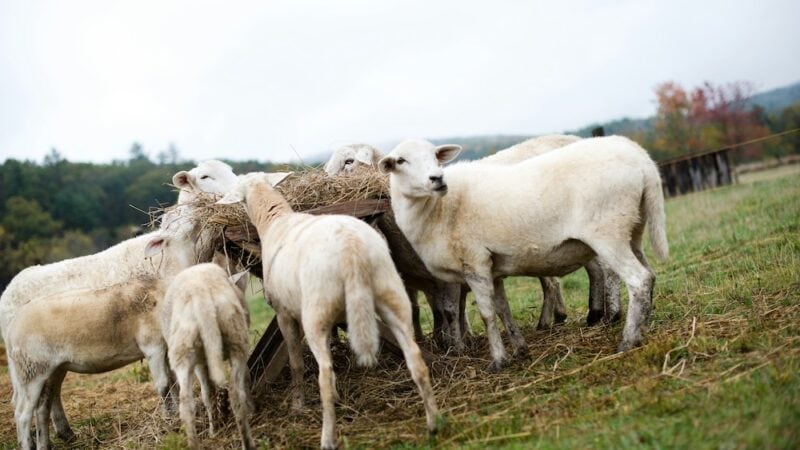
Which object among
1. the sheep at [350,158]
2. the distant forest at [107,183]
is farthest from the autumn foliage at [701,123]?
the sheep at [350,158]

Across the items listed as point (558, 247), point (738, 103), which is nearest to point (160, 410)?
point (558, 247)

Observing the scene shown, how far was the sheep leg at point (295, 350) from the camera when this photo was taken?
21.6ft

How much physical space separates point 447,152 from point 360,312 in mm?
2995

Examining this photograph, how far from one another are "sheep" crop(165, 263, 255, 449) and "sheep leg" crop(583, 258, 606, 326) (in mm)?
4087

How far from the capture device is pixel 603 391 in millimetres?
5414

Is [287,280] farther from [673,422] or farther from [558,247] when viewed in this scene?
[673,422]

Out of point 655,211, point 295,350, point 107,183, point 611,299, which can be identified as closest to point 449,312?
point 611,299

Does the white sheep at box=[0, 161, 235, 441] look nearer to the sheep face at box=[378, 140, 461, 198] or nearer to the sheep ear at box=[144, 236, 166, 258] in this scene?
the sheep ear at box=[144, 236, 166, 258]

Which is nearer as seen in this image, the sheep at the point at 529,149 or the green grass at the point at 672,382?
the green grass at the point at 672,382

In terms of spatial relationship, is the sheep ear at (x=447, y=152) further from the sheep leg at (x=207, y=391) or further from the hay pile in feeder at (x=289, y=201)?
the sheep leg at (x=207, y=391)

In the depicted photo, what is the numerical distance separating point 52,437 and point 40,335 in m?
1.96

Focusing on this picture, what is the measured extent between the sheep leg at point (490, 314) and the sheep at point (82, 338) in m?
3.36

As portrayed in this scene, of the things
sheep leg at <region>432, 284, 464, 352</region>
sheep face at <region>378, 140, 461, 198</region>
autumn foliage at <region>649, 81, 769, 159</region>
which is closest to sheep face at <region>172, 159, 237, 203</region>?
sheep face at <region>378, 140, 461, 198</region>

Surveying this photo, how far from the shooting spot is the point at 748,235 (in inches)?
453
